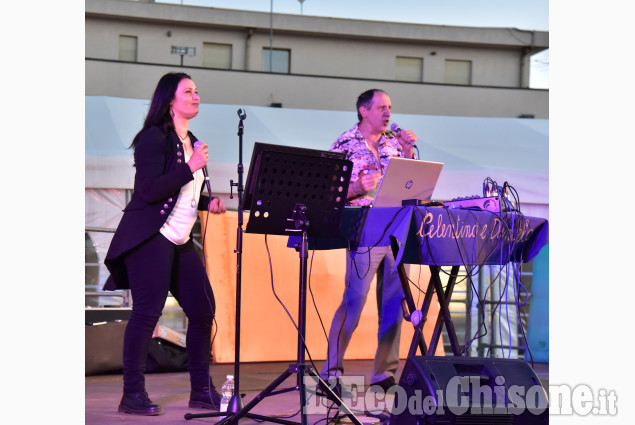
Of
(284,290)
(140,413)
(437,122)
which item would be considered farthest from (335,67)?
(140,413)

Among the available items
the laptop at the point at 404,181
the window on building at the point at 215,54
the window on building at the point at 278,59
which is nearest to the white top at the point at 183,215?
the laptop at the point at 404,181

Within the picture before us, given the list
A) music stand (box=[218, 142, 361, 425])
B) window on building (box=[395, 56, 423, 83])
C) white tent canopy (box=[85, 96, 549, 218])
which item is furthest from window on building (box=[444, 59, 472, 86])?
music stand (box=[218, 142, 361, 425])

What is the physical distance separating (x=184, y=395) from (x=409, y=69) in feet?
57.3

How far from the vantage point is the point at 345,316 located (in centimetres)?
410

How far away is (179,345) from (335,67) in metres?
15.0

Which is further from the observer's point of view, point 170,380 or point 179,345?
point 179,345

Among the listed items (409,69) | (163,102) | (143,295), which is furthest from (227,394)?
(409,69)

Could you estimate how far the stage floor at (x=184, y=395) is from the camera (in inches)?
137

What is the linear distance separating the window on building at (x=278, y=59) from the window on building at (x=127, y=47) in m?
3.34

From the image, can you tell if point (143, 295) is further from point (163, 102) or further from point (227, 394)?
point (163, 102)

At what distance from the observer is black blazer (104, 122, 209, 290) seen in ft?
11.6

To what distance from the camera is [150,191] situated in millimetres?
3535

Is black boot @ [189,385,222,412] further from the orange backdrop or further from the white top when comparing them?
the orange backdrop
